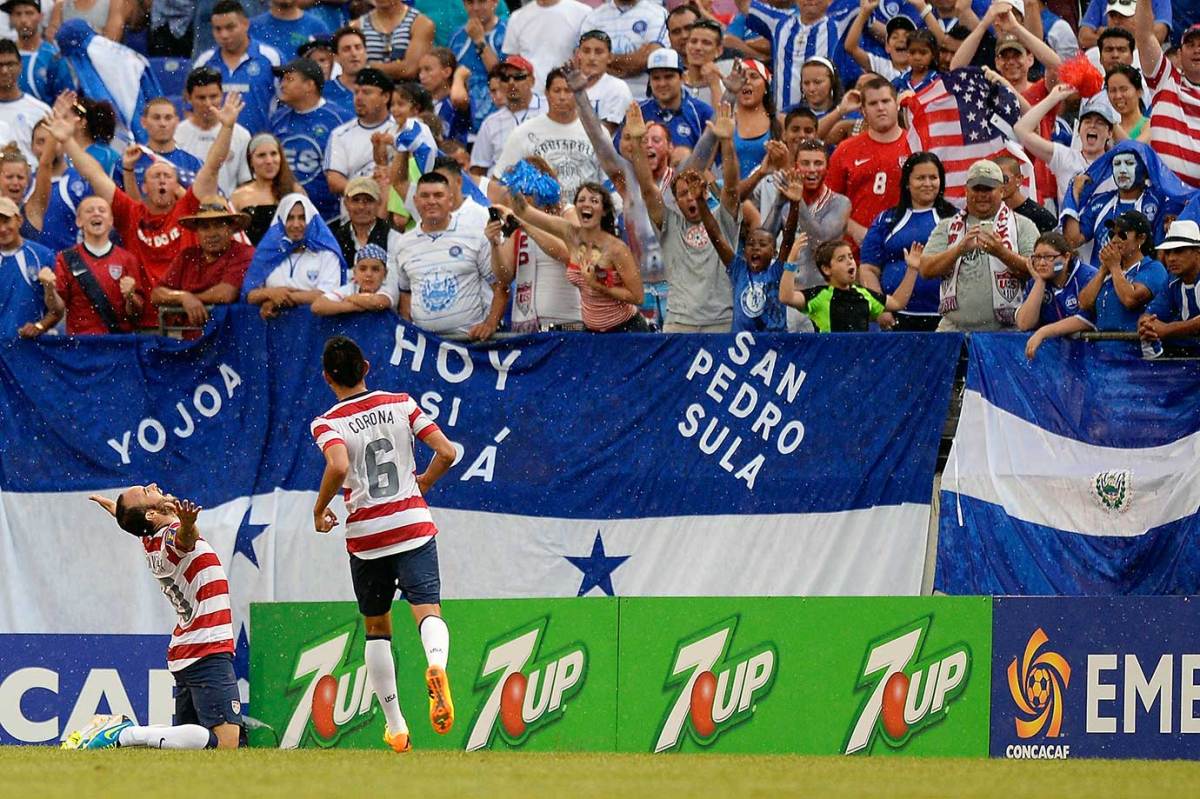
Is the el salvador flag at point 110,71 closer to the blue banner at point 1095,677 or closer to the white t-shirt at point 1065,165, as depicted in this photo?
the white t-shirt at point 1065,165

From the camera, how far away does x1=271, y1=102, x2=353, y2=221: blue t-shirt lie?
16250 mm

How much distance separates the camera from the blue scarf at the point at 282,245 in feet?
47.0

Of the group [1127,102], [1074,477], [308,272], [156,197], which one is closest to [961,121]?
[1127,102]

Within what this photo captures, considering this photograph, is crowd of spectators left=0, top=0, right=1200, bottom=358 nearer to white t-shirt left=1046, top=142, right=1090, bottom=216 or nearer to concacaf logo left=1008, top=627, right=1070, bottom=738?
white t-shirt left=1046, top=142, right=1090, bottom=216

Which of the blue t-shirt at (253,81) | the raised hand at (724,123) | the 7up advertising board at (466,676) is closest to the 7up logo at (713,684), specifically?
the 7up advertising board at (466,676)

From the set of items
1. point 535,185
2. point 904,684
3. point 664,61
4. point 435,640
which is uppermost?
point 664,61

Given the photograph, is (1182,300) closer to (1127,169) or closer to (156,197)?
(1127,169)

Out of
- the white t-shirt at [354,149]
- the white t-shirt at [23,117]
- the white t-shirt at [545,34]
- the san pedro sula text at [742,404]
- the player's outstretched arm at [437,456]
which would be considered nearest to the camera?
the player's outstretched arm at [437,456]

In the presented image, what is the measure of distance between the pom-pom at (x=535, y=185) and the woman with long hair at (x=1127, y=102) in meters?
Result: 3.97

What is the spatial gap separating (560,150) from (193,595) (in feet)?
16.5

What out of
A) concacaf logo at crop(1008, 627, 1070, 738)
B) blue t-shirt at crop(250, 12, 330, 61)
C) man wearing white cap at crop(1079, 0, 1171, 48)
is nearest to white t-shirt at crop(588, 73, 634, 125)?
blue t-shirt at crop(250, 12, 330, 61)

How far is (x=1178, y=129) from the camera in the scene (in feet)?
45.5

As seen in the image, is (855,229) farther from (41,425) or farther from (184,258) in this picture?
(41,425)

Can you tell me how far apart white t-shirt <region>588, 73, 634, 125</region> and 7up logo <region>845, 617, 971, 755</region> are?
581 cm
